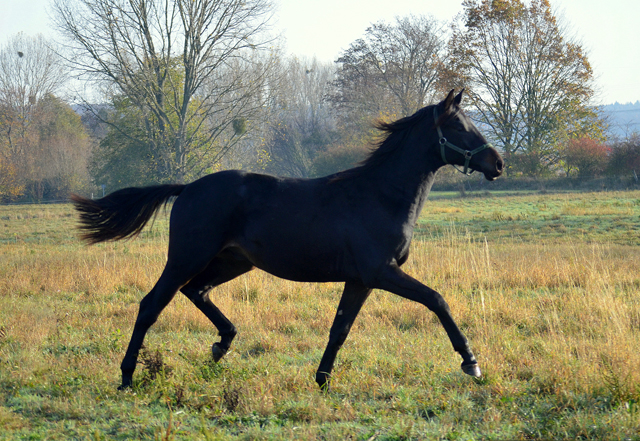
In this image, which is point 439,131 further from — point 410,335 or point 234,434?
point 234,434

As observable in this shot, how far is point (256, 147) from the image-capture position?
24828mm

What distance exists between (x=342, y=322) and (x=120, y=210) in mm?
2321

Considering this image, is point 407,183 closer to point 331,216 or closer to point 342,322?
point 331,216

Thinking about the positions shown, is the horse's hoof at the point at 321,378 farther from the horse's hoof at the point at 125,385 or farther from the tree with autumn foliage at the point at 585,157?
the tree with autumn foliage at the point at 585,157

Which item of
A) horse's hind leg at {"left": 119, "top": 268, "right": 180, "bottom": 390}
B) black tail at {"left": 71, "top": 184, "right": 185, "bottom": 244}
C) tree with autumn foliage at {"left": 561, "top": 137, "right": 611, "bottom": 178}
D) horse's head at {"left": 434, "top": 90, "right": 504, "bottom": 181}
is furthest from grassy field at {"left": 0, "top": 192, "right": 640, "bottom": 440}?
tree with autumn foliage at {"left": 561, "top": 137, "right": 611, "bottom": 178}

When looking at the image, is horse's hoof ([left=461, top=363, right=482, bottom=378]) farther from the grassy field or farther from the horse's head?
the horse's head


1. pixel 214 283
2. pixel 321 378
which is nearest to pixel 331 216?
pixel 321 378

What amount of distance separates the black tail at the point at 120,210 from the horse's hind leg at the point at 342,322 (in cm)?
190

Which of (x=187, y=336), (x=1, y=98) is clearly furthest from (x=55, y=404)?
(x=1, y=98)

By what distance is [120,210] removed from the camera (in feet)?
16.1

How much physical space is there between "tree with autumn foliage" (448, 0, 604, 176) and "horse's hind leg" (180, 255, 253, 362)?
98.0ft

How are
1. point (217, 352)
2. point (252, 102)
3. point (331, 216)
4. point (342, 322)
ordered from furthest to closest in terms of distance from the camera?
point (252, 102) → point (217, 352) → point (342, 322) → point (331, 216)

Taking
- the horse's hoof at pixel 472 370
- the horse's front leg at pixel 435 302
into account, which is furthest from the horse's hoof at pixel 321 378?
the horse's hoof at pixel 472 370

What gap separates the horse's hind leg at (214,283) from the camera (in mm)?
4758
